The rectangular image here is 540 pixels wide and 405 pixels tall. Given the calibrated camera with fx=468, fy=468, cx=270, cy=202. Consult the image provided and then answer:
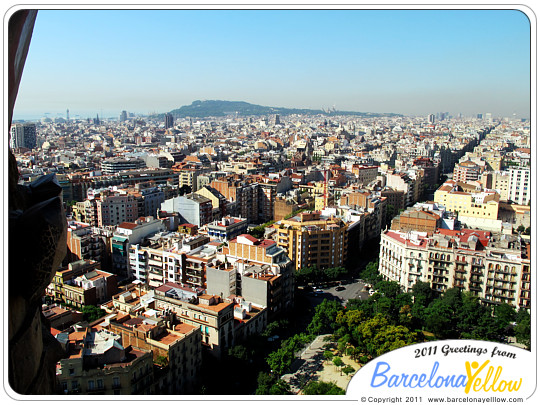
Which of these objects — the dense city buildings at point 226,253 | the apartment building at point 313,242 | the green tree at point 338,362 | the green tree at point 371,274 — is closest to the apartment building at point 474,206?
the dense city buildings at point 226,253

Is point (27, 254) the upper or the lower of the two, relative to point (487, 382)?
upper

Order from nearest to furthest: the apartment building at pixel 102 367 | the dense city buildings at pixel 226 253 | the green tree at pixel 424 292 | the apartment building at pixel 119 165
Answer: the apartment building at pixel 102 367 < the dense city buildings at pixel 226 253 < the green tree at pixel 424 292 < the apartment building at pixel 119 165

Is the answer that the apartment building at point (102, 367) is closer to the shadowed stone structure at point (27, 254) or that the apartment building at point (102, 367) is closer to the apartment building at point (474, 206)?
the shadowed stone structure at point (27, 254)

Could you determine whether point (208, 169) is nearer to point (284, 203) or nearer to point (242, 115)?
point (284, 203)

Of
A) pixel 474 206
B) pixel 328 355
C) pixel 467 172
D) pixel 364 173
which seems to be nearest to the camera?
pixel 328 355

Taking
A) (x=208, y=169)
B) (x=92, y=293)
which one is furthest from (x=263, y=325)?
(x=208, y=169)

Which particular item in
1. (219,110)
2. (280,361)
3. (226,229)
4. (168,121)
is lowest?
(280,361)

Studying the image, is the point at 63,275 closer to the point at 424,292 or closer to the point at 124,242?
the point at 124,242

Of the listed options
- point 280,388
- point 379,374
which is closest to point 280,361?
point 280,388

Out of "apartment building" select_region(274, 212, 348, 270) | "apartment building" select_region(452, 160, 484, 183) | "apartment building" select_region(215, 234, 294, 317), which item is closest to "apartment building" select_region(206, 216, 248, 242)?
"apartment building" select_region(274, 212, 348, 270)

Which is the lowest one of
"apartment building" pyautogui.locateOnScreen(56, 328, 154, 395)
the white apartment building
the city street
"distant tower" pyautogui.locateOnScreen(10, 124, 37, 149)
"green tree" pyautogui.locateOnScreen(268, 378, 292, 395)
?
the city street

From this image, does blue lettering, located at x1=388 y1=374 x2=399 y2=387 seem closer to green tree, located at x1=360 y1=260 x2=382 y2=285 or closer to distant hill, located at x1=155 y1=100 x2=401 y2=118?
green tree, located at x1=360 y1=260 x2=382 y2=285
